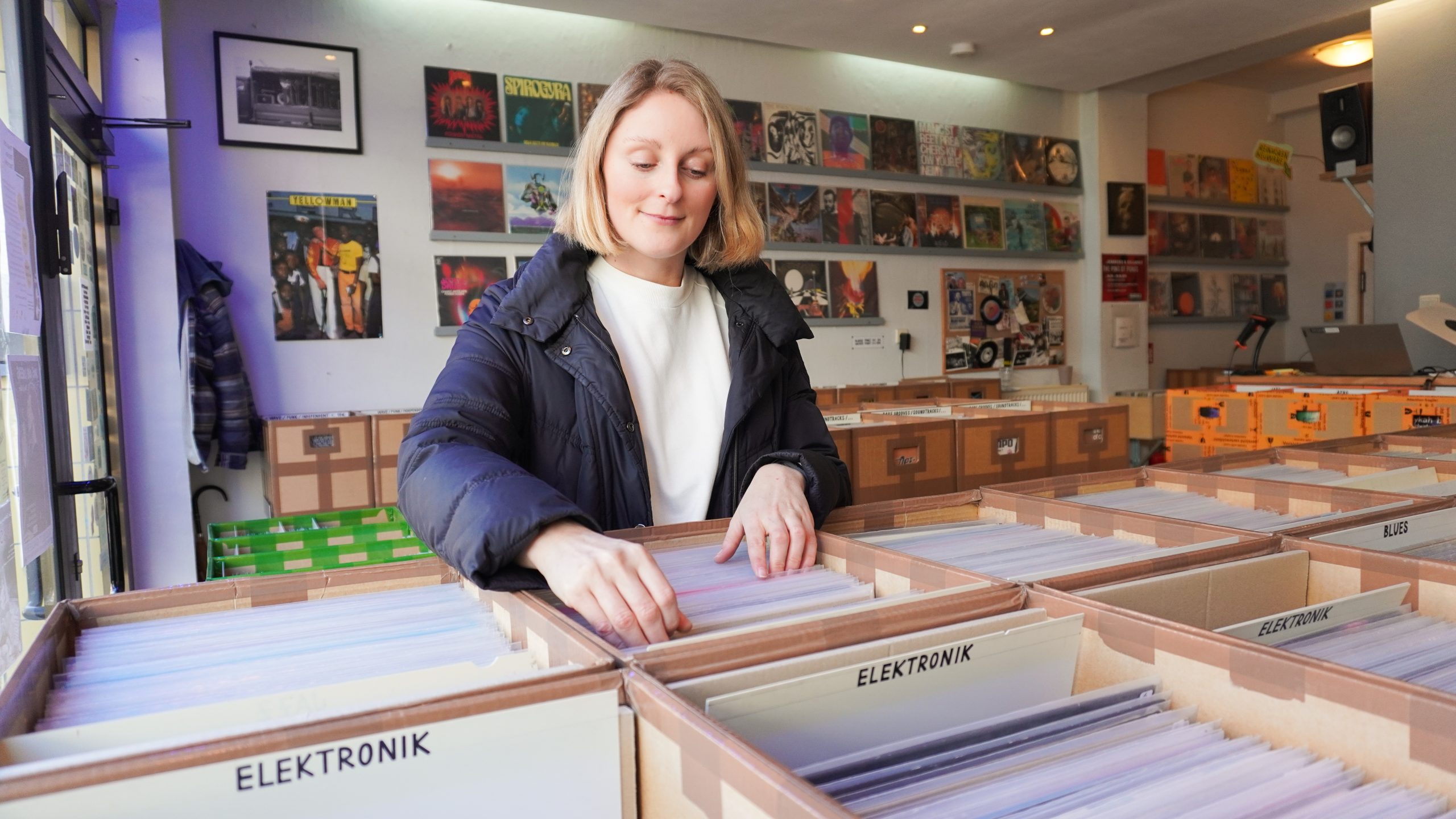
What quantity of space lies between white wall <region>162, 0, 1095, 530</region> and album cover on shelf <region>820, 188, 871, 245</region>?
1.55ft

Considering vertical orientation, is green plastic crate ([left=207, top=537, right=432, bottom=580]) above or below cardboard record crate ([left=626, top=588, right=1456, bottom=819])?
below

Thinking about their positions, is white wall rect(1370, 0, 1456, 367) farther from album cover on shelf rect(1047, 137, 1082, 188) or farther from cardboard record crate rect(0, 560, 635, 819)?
cardboard record crate rect(0, 560, 635, 819)

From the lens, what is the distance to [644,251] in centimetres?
127

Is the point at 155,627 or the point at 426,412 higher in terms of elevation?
the point at 426,412

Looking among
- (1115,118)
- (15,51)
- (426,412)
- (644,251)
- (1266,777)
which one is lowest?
(1266,777)

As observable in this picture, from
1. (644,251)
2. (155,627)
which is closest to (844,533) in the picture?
(644,251)

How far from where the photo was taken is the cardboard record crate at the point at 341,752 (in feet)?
1.49

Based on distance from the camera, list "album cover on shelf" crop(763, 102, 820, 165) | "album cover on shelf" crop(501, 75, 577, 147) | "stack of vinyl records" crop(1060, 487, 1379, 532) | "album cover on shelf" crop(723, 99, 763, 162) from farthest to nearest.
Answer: "album cover on shelf" crop(763, 102, 820, 165) < "album cover on shelf" crop(723, 99, 763, 162) < "album cover on shelf" crop(501, 75, 577, 147) < "stack of vinyl records" crop(1060, 487, 1379, 532)

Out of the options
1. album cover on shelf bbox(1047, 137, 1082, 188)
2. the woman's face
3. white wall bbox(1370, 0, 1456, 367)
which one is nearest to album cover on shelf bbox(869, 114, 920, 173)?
album cover on shelf bbox(1047, 137, 1082, 188)

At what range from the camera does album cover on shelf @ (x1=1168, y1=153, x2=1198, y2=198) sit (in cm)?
796

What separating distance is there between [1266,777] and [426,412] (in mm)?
901

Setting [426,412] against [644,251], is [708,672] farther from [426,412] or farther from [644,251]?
[644,251]

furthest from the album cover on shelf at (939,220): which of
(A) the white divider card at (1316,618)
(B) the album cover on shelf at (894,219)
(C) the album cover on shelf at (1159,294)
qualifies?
(A) the white divider card at (1316,618)

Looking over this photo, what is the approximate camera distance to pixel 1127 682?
24.8 inches
